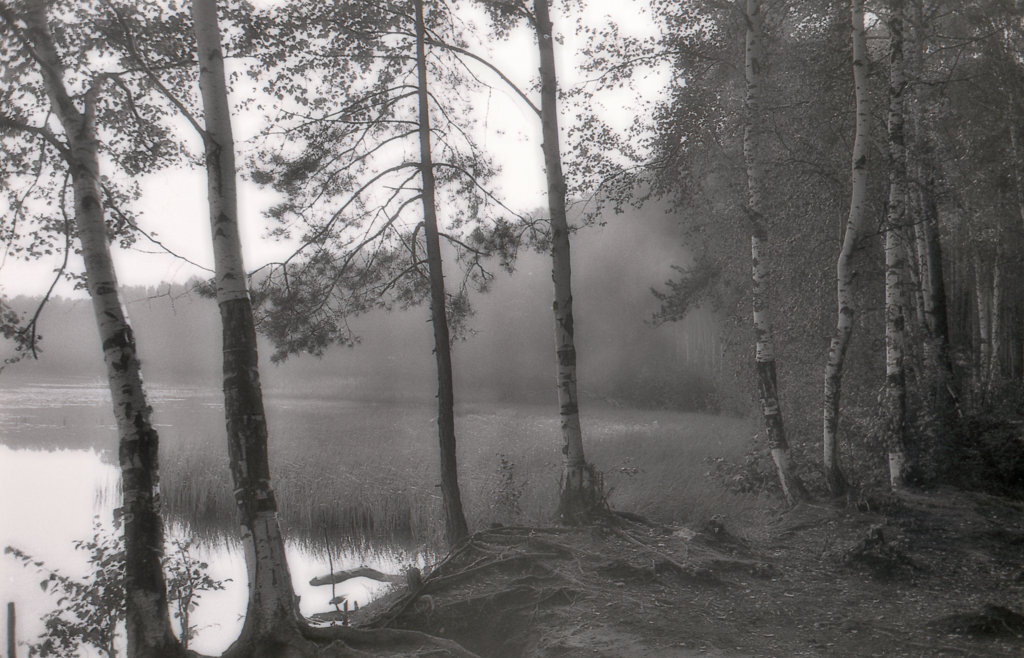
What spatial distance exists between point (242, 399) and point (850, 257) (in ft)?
26.4

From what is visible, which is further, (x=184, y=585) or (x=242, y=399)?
(x=184, y=585)

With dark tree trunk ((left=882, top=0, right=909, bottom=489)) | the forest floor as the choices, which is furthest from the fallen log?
dark tree trunk ((left=882, top=0, right=909, bottom=489))

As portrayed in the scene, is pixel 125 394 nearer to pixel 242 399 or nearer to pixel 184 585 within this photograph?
pixel 242 399

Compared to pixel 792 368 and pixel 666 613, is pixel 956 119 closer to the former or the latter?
pixel 792 368

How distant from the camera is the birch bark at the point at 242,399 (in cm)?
555

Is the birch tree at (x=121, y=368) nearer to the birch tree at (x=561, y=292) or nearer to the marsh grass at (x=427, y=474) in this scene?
the birch tree at (x=561, y=292)

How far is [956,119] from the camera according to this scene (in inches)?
581

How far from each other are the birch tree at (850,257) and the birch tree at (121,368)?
855 cm

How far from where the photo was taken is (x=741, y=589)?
7.36 metres

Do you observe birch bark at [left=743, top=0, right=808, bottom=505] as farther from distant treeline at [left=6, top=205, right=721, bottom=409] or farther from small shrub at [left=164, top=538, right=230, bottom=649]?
distant treeline at [left=6, top=205, right=721, bottom=409]

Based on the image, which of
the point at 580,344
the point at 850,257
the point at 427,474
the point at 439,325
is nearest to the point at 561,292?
the point at 439,325

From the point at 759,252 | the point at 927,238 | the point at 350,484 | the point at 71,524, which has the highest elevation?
the point at 927,238

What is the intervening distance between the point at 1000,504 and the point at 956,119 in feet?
26.9

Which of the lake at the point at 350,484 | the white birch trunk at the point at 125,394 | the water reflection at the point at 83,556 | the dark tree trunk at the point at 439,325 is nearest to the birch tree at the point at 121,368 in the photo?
the white birch trunk at the point at 125,394
